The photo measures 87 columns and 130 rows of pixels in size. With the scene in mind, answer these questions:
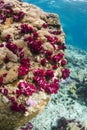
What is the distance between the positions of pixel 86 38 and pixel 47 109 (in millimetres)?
53871

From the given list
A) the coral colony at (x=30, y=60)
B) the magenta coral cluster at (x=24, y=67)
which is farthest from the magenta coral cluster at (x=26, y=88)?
the magenta coral cluster at (x=24, y=67)

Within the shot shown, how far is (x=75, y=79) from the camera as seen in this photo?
80.9ft

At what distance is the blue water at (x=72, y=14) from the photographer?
5427 cm

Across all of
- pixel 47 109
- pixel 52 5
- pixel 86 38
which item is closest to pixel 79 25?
pixel 86 38

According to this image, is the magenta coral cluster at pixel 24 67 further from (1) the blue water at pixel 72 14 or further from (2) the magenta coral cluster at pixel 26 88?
(1) the blue water at pixel 72 14

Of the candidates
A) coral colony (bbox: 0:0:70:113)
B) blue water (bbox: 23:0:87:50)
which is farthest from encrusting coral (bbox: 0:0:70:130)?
blue water (bbox: 23:0:87:50)

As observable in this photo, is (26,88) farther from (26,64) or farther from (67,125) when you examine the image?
(67,125)

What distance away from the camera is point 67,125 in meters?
16.4

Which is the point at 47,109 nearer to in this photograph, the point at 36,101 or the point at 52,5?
the point at 36,101

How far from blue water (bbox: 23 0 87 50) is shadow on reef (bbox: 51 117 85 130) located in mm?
38551

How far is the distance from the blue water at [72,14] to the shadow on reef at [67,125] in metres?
38.6

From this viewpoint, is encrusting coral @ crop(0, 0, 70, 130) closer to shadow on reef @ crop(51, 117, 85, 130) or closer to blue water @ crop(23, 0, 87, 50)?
shadow on reef @ crop(51, 117, 85, 130)

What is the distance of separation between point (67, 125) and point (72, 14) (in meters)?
46.6

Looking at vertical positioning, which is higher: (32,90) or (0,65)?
(0,65)
